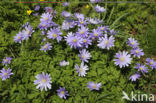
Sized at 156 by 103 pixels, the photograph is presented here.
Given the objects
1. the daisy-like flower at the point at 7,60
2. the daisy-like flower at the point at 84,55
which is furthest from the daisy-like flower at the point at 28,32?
the daisy-like flower at the point at 84,55

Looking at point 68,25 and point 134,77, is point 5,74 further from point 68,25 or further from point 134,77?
point 134,77

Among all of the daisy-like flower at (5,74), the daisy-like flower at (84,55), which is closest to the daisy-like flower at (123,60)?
the daisy-like flower at (84,55)

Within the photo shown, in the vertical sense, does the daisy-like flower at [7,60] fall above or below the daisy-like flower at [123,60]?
below

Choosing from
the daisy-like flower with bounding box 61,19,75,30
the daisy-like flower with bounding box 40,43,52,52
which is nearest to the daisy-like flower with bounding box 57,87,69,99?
the daisy-like flower with bounding box 40,43,52,52

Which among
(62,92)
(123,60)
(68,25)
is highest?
(68,25)

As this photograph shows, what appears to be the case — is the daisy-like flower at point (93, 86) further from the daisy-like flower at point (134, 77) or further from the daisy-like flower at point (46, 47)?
the daisy-like flower at point (46, 47)

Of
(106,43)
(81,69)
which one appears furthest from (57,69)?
(106,43)

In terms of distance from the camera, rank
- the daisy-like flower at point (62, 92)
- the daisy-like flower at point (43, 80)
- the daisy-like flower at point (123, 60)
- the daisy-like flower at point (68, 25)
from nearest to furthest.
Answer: the daisy-like flower at point (43, 80)
the daisy-like flower at point (62, 92)
the daisy-like flower at point (123, 60)
the daisy-like flower at point (68, 25)

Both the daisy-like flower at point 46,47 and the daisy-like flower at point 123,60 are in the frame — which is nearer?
the daisy-like flower at point 123,60

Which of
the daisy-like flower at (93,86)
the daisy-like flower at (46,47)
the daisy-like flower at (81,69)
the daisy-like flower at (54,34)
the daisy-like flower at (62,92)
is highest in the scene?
the daisy-like flower at (54,34)

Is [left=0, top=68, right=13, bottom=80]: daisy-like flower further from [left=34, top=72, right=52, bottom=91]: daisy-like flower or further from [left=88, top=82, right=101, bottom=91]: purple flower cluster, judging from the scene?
[left=88, top=82, right=101, bottom=91]: purple flower cluster

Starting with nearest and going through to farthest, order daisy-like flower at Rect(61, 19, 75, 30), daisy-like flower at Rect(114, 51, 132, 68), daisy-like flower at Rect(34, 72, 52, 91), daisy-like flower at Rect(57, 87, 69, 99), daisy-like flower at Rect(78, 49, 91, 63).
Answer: daisy-like flower at Rect(34, 72, 52, 91)
daisy-like flower at Rect(57, 87, 69, 99)
daisy-like flower at Rect(114, 51, 132, 68)
daisy-like flower at Rect(78, 49, 91, 63)
daisy-like flower at Rect(61, 19, 75, 30)

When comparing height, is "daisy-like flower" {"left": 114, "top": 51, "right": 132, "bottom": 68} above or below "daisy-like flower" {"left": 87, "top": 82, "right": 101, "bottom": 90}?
above

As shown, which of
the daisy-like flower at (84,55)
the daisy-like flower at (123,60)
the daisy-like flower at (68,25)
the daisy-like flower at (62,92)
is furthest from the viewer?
the daisy-like flower at (68,25)
